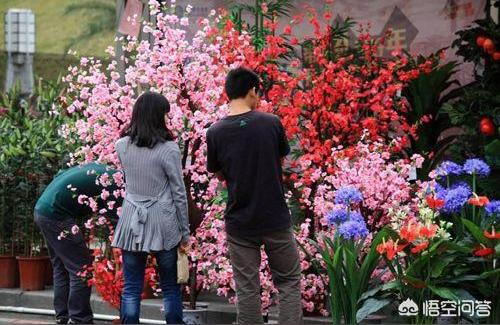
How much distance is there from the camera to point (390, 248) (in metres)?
7.10

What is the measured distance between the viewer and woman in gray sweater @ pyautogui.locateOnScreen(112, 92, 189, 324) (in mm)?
6965

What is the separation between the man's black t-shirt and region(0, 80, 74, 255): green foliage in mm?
5012

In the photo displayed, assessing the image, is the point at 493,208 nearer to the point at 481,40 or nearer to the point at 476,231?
the point at 476,231

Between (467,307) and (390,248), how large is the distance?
0.67m

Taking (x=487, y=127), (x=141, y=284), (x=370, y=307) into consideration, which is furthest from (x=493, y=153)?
(x=141, y=284)

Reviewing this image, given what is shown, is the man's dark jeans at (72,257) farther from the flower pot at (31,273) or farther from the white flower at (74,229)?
the flower pot at (31,273)

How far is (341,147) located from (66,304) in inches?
104

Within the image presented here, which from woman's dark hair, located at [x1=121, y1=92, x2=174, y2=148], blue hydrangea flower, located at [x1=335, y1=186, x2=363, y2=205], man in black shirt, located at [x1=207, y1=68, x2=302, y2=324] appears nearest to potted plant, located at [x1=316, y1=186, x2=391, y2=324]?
blue hydrangea flower, located at [x1=335, y1=186, x2=363, y2=205]

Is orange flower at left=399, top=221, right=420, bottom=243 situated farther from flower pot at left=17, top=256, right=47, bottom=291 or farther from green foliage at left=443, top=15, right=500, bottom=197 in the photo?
flower pot at left=17, top=256, right=47, bottom=291

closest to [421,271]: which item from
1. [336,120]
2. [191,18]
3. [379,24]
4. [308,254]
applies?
[308,254]

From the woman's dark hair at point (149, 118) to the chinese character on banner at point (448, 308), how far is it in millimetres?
2203

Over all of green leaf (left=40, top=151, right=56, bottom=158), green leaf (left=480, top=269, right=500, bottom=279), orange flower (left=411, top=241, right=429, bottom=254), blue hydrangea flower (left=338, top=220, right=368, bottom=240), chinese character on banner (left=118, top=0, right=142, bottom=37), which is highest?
chinese character on banner (left=118, top=0, right=142, bottom=37)

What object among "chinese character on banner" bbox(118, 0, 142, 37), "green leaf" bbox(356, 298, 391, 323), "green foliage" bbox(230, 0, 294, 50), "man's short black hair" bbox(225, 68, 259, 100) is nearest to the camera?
"man's short black hair" bbox(225, 68, 259, 100)

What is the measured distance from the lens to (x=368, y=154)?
8.25 m
